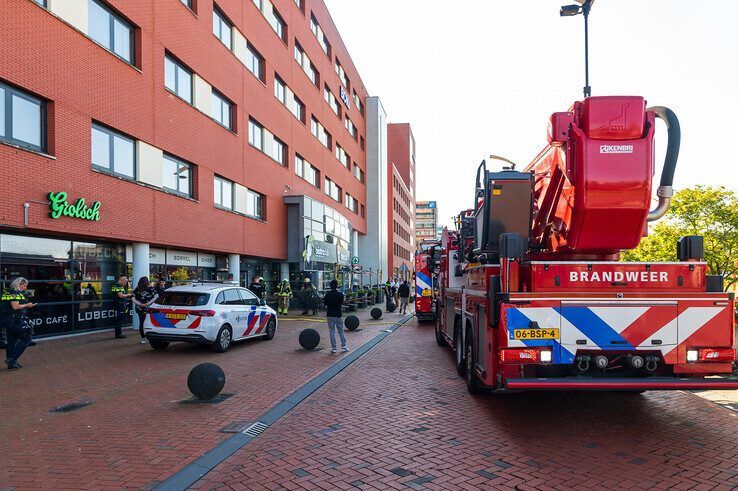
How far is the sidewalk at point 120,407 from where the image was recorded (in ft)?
15.9

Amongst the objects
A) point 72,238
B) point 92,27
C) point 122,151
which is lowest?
point 72,238

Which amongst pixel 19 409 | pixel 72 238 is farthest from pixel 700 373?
pixel 72 238

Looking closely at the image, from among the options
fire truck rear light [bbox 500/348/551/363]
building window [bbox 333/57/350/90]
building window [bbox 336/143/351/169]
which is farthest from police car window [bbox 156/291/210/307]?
building window [bbox 333/57/350/90]

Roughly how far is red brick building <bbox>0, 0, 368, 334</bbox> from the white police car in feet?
11.3

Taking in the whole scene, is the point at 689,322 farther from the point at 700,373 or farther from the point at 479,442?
the point at 479,442

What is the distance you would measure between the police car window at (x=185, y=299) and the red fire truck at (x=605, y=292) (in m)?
7.22

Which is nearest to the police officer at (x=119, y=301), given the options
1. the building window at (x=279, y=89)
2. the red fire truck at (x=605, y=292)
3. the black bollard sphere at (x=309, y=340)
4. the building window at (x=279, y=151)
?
the black bollard sphere at (x=309, y=340)

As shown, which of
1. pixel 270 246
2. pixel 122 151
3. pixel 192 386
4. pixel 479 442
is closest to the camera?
pixel 479 442

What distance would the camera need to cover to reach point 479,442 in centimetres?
561

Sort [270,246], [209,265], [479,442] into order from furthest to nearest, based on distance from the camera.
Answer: [270,246] → [209,265] → [479,442]

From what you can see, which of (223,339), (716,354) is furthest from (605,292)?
(223,339)

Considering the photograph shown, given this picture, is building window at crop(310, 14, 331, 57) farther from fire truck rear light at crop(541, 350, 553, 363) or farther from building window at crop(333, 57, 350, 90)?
fire truck rear light at crop(541, 350, 553, 363)

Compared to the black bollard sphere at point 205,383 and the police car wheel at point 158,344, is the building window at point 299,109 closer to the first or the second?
the police car wheel at point 158,344

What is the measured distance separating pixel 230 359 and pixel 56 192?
599cm
